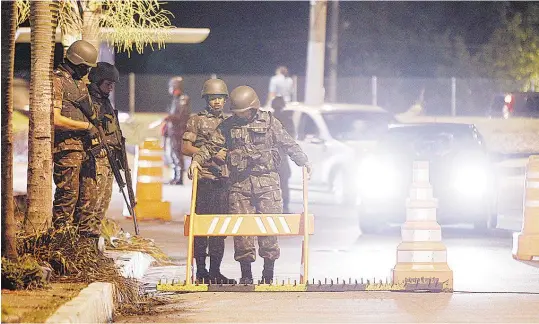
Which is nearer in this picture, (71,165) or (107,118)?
→ (71,165)

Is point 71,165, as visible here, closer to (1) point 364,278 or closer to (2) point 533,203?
(1) point 364,278

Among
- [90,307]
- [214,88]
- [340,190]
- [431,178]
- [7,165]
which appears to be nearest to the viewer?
[90,307]

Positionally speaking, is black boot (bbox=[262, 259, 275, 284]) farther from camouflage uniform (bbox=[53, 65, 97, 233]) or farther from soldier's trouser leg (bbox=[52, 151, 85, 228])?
soldier's trouser leg (bbox=[52, 151, 85, 228])

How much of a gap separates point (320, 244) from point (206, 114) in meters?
3.77

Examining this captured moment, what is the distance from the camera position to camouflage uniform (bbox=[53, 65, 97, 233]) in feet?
34.1

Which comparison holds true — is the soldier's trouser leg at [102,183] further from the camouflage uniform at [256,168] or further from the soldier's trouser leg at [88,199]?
the camouflage uniform at [256,168]

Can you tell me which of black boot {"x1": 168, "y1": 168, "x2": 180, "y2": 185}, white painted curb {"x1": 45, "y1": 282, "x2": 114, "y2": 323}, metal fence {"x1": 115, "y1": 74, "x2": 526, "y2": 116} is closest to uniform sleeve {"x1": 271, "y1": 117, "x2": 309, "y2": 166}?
white painted curb {"x1": 45, "y1": 282, "x2": 114, "y2": 323}

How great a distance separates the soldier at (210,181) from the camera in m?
10.8

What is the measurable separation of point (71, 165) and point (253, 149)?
1.49 meters

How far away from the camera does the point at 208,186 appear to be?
10.9 metres

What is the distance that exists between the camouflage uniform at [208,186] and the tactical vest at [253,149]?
0.24 metres

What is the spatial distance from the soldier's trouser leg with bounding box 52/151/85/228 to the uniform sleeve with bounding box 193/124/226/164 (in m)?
0.99

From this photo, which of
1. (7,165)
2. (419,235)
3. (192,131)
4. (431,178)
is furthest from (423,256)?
(431,178)

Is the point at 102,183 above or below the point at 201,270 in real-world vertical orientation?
above
